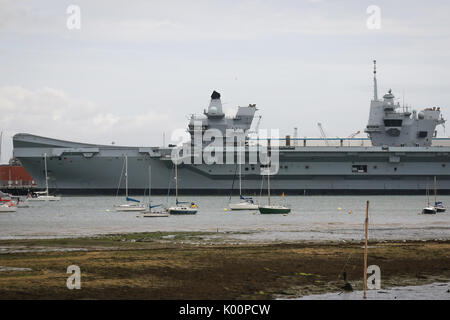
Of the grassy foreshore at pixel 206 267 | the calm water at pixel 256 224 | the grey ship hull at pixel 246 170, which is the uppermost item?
the grey ship hull at pixel 246 170

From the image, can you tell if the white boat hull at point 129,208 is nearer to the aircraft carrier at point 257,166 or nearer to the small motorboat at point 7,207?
the small motorboat at point 7,207

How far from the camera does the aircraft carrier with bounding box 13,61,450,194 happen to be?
60406 millimetres

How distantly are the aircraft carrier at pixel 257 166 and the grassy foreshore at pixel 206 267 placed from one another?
3640cm

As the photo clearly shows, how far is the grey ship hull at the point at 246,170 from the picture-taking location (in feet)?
198

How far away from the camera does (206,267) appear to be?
A: 17672 millimetres

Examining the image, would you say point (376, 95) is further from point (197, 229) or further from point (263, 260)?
point (263, 260)

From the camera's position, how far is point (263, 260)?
19.0 metres

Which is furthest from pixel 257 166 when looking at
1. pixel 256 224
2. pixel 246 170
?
pixel 256 224

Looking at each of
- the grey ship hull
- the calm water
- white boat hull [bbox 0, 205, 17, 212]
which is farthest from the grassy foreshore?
the grey ship hull

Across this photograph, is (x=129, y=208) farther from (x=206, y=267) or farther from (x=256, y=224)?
(x=206, y=267)

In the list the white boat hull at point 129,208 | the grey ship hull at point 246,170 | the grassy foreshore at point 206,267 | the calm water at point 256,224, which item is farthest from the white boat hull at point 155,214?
the grey ship hull at point 246,170

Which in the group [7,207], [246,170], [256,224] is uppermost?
[246,170]

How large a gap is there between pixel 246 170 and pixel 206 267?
44.7 meters
